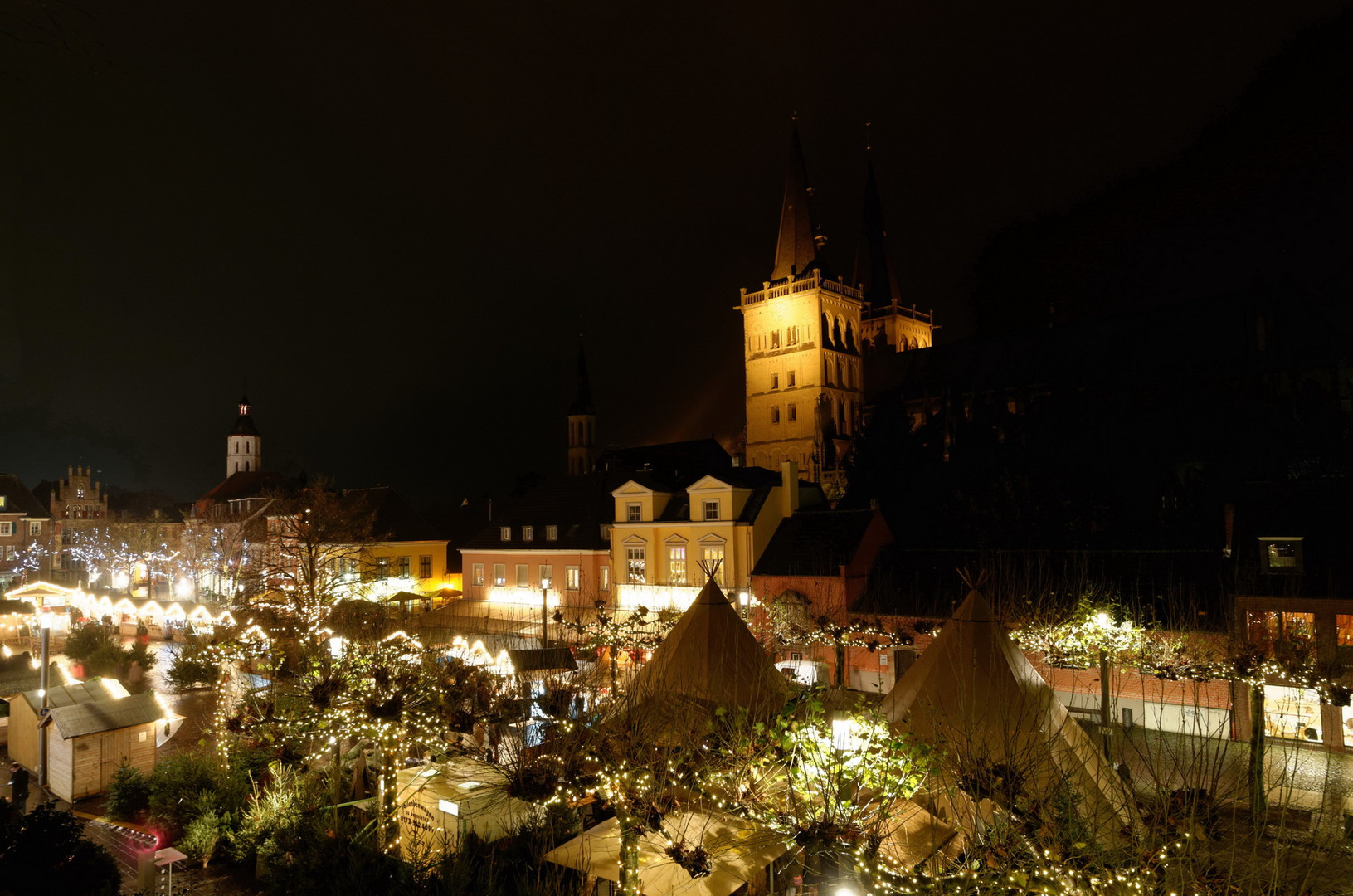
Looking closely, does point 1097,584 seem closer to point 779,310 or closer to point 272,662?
point 272,662

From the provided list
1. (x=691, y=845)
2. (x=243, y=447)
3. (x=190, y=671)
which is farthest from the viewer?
(x=243, y=447)

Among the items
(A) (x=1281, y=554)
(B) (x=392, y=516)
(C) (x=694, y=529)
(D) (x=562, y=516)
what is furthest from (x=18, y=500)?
(A) (x=1281, y=554)

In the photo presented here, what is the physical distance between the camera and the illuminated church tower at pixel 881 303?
8631 centimetres

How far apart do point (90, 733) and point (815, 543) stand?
2176 cm

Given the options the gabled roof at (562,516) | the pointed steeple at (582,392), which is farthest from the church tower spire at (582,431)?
the gabled roof at (562,516)

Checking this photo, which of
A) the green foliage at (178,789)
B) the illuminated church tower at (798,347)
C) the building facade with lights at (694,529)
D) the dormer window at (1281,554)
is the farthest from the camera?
the illuminated church tower at (798,347)

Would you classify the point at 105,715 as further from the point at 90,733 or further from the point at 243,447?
the point at 243,447

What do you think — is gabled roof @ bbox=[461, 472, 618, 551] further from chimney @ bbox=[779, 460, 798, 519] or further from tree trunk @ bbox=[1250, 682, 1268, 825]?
tree trunk @ bbox=[1250, 682, 1268, 825]

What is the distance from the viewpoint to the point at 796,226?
77.1 metres

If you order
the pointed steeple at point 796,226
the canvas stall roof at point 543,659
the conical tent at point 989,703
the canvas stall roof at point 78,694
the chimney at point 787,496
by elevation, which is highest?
the pointed steeple at point 796,226

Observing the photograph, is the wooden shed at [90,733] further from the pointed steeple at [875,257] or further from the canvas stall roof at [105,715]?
the pointed steeple at [875,257]

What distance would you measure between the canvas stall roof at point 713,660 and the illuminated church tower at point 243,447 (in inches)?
3470

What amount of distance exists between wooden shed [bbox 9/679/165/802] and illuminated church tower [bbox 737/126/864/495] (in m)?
57.8

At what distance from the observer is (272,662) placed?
47.5 feet
